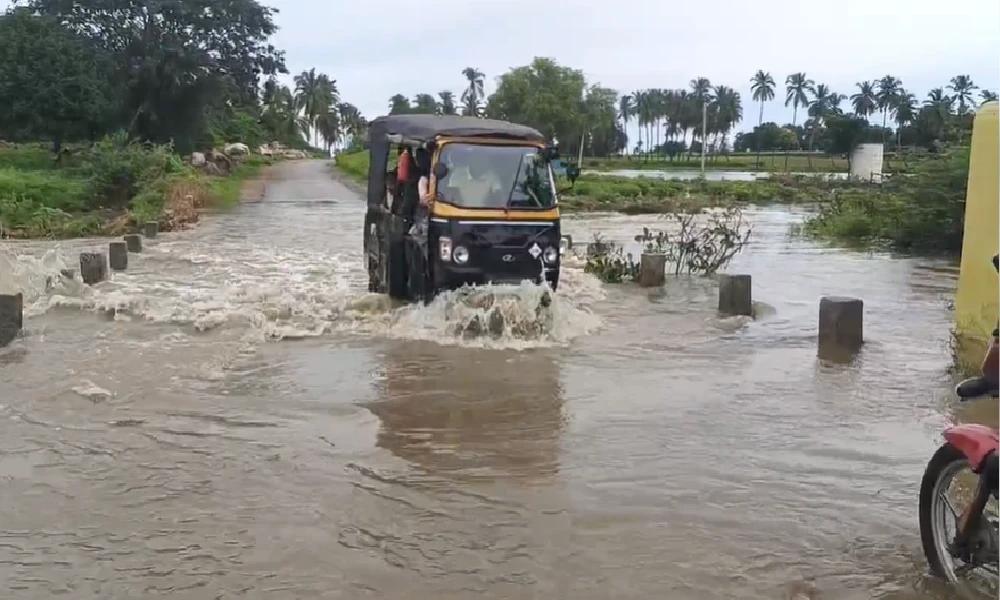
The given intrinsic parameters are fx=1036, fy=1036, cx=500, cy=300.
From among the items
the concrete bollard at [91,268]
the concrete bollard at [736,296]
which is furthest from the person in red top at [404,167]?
the concrete bollard at [91,268]

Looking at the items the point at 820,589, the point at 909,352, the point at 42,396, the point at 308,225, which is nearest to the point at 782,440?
the point at 820,589

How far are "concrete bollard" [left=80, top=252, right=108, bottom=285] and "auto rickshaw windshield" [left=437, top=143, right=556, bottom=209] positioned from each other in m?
6.98

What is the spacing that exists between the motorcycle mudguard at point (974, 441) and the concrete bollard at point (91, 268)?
1392cm

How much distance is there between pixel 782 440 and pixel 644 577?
9.24ft

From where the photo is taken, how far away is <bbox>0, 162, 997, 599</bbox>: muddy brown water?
5.17 metres

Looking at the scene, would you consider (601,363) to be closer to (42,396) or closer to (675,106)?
(42,396)

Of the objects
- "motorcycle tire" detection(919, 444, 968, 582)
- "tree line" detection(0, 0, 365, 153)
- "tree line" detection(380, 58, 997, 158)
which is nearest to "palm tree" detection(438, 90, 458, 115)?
"tree line" detection(380, 58, 997, 158)

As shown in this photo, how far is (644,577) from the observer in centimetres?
509

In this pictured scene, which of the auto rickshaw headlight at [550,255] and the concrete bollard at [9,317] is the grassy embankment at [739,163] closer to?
the auto rickshaw headlight at [550,255]

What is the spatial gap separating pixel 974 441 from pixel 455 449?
378cm

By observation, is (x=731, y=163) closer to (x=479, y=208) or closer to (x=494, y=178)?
(x=494, y=178)

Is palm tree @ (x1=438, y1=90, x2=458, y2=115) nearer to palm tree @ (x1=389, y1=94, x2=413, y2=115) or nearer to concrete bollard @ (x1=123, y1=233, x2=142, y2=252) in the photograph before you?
palm tree @ (x1=389, y1=94, x2=413, y2=115)

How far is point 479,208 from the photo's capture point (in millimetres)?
11578

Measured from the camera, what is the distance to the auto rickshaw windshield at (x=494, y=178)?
11.7 meters
